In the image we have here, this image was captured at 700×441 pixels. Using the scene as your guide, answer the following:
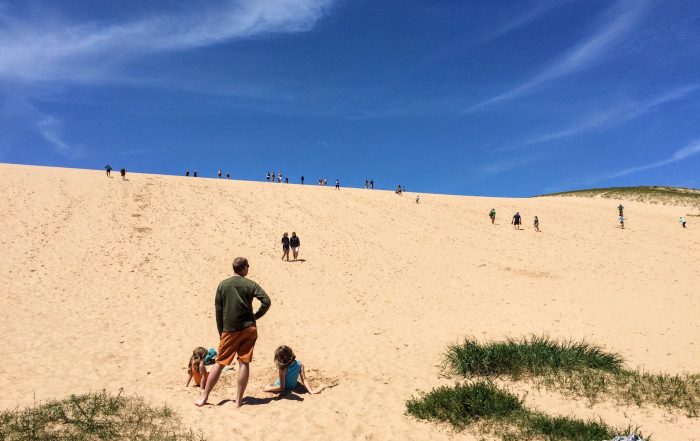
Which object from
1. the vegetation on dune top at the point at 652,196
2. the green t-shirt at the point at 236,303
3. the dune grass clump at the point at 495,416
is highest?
the vegetation on dune top at the point at 652,196

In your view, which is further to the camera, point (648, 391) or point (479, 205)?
point (479, 205)

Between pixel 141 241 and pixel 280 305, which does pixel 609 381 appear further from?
pixel 141 241

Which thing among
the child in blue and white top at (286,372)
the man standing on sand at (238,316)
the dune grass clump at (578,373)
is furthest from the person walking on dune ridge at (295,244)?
the man standing on sand at (238,316)


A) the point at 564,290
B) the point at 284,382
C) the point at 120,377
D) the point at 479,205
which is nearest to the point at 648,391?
the point at 284,382

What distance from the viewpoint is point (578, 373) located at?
9758 millimetres

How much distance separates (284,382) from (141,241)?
21793 millimetres

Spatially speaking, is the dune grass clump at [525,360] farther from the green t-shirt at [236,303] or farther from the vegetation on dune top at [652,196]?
the vegetation on dune top at [652,196]

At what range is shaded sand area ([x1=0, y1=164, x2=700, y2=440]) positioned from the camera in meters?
9.05

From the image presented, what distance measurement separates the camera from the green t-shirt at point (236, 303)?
7820 mm

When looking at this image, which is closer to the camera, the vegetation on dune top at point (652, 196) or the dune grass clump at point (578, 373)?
the dune grass clump at point (578, 373)

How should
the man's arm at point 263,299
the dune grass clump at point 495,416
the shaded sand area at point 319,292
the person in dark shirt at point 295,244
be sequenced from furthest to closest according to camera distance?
the person in dark shirt at point 295,244, the shaded sand area at point 319,292, the man's arm at point 263,299, the dune grass clump at point 495,416

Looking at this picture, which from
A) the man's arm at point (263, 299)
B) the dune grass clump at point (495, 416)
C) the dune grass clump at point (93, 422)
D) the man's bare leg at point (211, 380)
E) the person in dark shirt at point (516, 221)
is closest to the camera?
the dune grass clump at point (93, 422)

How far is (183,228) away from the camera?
30641mm

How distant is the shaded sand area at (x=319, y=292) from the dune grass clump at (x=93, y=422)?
44 cm
